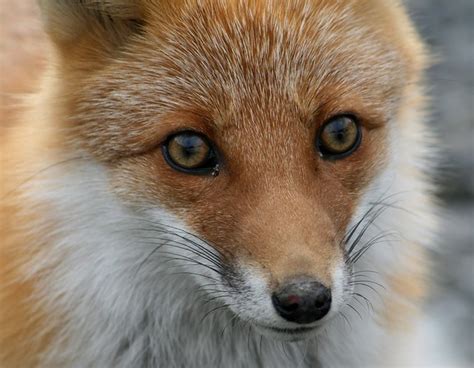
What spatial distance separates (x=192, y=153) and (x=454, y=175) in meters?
4.55

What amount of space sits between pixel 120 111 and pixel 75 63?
12.6 inches

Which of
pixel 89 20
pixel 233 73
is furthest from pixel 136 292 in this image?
pixel 89 20

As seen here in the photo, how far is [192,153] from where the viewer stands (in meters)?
2.81

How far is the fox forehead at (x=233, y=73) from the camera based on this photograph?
282 cm

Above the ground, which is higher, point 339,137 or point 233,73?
point 233,73

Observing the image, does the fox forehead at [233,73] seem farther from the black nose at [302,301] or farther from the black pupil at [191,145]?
the black nose at [302,301]

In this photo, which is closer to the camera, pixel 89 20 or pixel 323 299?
pixel 323 299

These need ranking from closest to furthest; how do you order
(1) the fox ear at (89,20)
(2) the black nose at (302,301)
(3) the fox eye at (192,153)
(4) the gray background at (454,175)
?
(2) the black nose at (302,301)
(3) the fox eye at (192,153)
(1) the fox ear at (89,20)
(4) the gray background at (454,175)

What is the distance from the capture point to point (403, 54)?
3.22 meters

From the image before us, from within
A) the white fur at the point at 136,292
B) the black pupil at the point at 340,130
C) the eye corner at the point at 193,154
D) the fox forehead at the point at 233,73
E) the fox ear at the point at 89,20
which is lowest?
the white fur at the point at 136,292

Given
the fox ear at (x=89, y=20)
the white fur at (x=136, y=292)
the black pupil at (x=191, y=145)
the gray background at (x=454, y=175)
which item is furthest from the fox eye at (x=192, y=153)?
the gray background at (x=454, y=175)

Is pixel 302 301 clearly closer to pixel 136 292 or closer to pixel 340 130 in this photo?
pixel 340 130

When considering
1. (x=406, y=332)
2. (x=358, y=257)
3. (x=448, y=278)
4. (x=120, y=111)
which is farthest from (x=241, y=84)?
(x=448, y=278)

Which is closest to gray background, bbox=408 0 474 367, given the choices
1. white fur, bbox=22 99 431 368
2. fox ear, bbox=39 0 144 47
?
white fur, bbox=22 99 431 368
